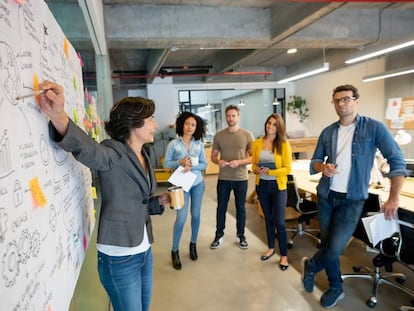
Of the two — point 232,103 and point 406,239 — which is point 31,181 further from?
point 232,103

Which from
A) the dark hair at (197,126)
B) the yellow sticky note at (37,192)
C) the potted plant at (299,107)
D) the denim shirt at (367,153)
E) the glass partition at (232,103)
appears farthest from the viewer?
the potted plant at (299,107)

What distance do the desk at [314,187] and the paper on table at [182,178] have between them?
4.82 feet

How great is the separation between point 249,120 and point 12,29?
30.4 ft

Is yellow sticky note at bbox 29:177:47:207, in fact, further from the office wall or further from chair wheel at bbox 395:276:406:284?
the office wall

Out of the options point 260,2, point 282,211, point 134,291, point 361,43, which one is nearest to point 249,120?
point 361,43

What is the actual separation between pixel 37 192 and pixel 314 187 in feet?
10.2

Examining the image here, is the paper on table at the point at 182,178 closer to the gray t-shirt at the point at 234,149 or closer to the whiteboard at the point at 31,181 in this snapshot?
the gray t-shirt at the point at 234,149

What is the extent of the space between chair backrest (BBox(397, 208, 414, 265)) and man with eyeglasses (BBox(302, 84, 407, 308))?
143mm

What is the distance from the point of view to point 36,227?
2.24 feet

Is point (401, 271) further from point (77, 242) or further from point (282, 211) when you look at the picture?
point (77, 242)

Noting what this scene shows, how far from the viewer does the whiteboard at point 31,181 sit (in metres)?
0.56

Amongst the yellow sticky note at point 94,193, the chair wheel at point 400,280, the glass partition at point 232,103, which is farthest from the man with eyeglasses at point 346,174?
the glass partition at point 232,103

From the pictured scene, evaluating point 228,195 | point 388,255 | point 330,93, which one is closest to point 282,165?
point 228,195

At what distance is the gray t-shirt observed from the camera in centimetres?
305
